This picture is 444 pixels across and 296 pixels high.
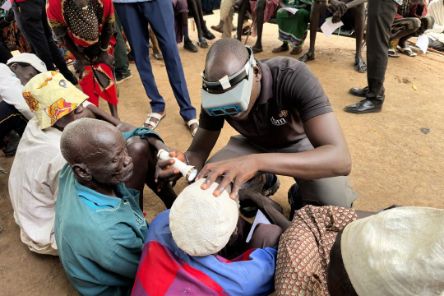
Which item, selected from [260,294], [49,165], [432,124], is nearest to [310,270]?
[260,294]

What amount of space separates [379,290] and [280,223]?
95 centimetres

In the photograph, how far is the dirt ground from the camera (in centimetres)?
216

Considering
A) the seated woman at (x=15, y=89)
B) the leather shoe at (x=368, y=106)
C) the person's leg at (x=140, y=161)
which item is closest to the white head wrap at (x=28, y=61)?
the seated woman at (x=15, y=89)

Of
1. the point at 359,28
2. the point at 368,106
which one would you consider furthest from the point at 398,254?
the point at 359,28

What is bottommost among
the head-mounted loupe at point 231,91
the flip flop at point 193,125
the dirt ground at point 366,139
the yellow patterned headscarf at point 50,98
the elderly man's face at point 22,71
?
the dirt ground at point 366,139

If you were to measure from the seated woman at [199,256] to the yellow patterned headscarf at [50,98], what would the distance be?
3.58 feet

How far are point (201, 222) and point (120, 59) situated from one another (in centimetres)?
380

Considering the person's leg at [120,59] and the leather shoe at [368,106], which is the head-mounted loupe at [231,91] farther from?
A: the person's leg at [120,59]

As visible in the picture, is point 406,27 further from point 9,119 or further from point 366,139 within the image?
point 9,119

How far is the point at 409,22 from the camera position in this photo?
177 inches

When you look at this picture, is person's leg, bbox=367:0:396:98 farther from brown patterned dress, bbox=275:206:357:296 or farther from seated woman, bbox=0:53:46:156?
seated woman, bbox=0:53:46:156

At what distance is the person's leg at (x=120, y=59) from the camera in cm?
427

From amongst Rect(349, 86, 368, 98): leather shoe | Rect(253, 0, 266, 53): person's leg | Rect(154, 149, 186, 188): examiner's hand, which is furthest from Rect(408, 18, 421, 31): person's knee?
Rect(154, 149, 186, 188): examiner's hand

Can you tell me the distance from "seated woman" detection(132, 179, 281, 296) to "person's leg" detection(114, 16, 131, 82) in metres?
3.44
